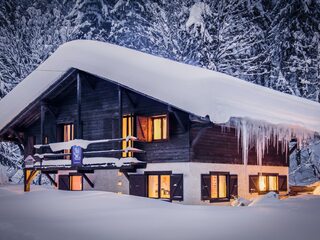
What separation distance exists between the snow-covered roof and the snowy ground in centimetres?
399

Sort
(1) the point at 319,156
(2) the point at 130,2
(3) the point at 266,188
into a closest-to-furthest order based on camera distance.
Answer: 1. (3) the point at 266,188
2. (1) the point at 319,156
3. (2) the point at 130,2

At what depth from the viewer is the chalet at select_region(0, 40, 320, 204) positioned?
18109 mm

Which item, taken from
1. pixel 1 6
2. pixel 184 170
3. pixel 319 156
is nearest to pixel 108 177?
pixel 184 170

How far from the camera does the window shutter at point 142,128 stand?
62.2 ft

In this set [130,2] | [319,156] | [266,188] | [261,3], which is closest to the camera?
[266,188]

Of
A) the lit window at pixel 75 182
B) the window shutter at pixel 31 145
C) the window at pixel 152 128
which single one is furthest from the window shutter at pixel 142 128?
the window shutter at pixel 31 145

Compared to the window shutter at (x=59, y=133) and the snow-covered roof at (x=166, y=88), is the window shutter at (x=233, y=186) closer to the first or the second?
the snow-covered roof at (x=166, y=88)

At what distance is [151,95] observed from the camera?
17594 mm

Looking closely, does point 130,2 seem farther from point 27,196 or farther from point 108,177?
point 27,196

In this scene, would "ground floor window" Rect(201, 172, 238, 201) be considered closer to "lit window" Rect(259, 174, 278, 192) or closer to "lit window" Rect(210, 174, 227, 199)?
"lit window" Rect(210, 174, 227, 199)

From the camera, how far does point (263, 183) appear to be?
73.6 feet

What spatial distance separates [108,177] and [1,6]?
1063 inches

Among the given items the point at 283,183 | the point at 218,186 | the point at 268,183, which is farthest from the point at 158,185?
the point at 283,183

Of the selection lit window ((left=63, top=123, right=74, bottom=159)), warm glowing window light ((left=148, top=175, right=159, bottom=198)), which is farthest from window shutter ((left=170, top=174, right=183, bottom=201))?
lit window ((left=63, top=123, right=74, bottom=159))
